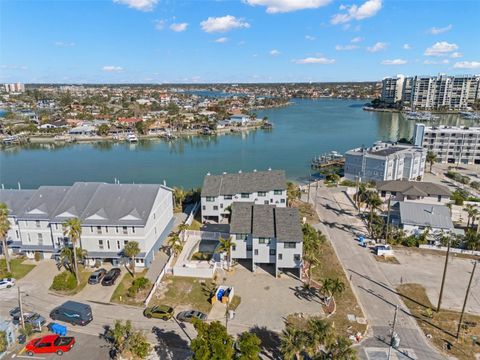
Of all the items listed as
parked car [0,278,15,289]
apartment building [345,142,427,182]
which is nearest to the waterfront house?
apartment building [345,142,427,182]

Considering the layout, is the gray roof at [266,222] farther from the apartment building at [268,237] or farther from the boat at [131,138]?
the boat at [131,138]

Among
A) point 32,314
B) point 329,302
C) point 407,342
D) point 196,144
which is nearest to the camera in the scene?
point 407,342

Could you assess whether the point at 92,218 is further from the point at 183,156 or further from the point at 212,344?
the point at 183,156

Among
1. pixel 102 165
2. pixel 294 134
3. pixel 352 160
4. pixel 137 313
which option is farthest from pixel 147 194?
pixel 294 134

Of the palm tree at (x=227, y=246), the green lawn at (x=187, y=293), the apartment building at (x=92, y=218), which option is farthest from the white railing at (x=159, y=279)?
the palm tree at (x=227, y=246)

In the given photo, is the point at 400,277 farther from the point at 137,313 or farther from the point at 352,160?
the point at 352,160

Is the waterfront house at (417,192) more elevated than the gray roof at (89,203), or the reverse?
the gray roof at (89,203)
